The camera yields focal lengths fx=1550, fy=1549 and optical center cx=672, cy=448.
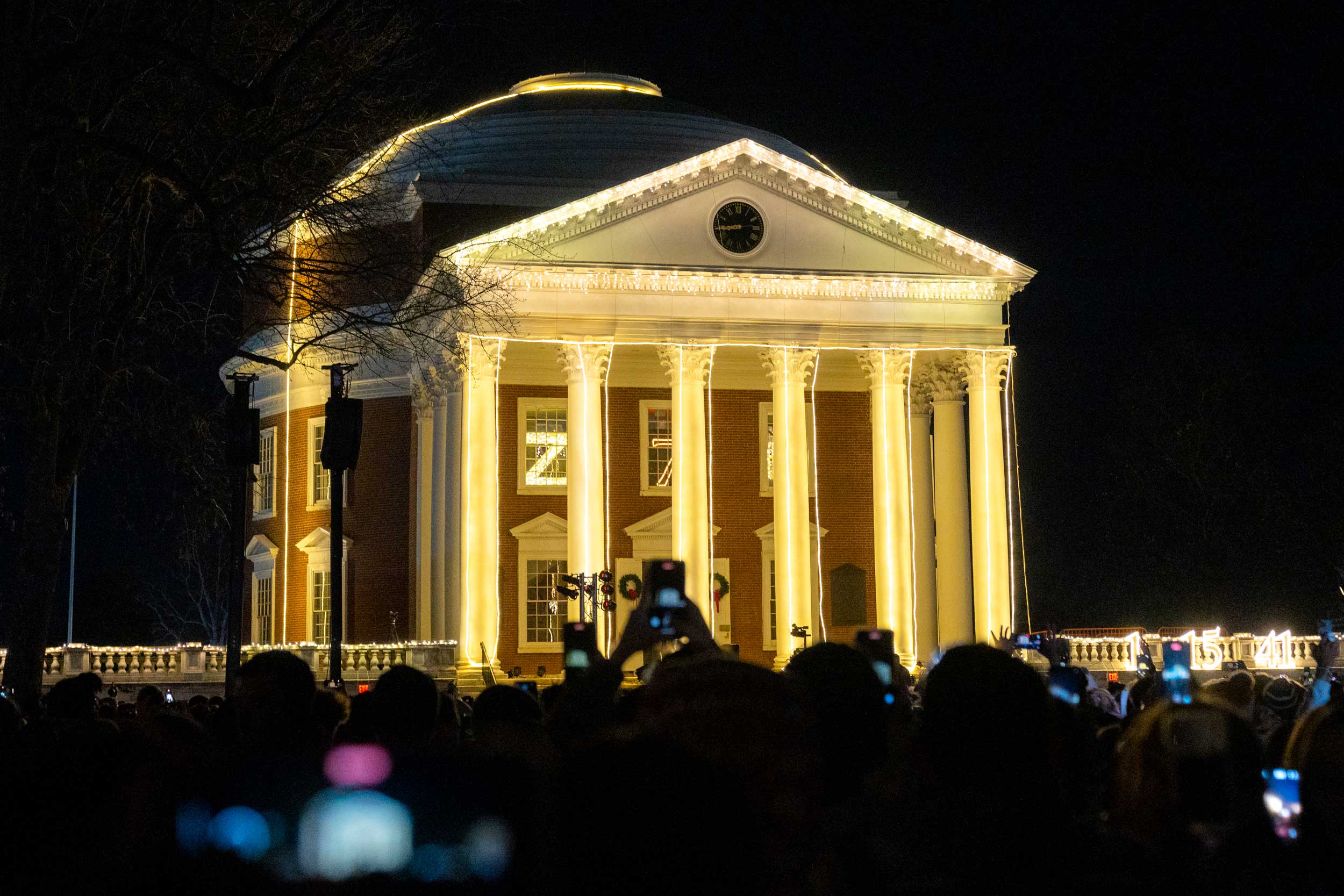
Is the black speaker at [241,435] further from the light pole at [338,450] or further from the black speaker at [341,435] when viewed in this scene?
the black speaker at [341,435]

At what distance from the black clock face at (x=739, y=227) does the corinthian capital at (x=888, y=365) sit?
4.02 metres

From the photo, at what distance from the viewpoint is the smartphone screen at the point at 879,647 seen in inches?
333

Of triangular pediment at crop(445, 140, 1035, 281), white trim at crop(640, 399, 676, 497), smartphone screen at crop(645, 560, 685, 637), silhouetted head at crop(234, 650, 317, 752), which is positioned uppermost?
→ triangular pediment at crop(445, 140, 1035, 281)

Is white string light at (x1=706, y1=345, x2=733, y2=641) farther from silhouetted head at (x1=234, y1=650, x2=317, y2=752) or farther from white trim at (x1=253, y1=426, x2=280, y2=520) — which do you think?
silhouetted head at (x1=234, y1=650, x2=317, y2=752)

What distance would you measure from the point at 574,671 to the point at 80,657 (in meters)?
28.9

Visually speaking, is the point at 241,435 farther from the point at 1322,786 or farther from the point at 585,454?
the point at 585,454

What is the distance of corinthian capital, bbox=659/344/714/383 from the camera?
1446 inches

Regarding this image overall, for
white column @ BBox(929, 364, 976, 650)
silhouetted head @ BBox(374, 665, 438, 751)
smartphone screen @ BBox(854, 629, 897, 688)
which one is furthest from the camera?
white column @ BBox(929, 364, 976, 650)

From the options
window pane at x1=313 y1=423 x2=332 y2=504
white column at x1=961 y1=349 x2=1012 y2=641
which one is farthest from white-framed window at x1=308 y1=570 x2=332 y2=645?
white column at x1=961 y1=349 x2=1012 y2=641

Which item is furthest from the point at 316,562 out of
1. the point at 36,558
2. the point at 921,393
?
the point at 36,558

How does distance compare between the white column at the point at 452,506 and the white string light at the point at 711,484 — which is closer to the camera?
the white column at the point at 452,506

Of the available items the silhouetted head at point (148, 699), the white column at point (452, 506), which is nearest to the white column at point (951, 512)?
the white column at point (452, 506)

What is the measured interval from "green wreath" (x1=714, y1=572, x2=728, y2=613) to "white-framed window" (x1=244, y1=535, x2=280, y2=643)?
549 inches

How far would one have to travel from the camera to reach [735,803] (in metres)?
2.81
